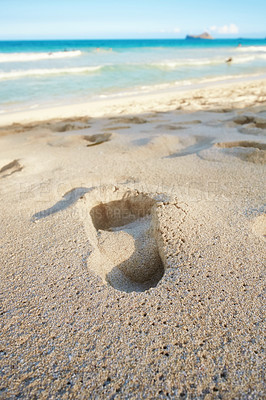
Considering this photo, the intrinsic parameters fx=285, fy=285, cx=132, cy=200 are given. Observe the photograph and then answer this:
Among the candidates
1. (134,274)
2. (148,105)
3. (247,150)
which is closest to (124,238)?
(134,274)

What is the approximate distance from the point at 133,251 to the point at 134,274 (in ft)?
0.43

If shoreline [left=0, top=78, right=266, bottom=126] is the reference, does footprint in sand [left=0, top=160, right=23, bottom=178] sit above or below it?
above

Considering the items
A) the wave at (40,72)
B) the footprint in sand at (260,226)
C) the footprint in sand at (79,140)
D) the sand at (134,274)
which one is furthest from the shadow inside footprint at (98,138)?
the wave at (40,72)

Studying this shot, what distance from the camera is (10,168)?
9.33ft

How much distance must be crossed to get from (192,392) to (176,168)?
1.85 metres

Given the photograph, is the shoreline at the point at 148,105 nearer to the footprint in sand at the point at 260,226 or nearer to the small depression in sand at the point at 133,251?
the small depression in sand at the point at 133,251

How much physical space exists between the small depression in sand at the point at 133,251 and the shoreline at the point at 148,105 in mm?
4040

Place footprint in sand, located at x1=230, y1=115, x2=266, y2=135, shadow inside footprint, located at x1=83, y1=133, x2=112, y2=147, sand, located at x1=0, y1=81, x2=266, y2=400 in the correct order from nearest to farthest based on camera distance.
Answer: sand, located at x1=0, y1=81, x2=266, y2=400
footprint in sand, located at x1=230, y1=115, x2=266, y2=135
shadow inside footprint, located at x1=83, y1=133, x2=112, y2=147

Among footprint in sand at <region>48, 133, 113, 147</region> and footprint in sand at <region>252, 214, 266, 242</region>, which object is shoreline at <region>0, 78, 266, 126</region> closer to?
footprint in sand at <region>48, 133, 113, 147</region>

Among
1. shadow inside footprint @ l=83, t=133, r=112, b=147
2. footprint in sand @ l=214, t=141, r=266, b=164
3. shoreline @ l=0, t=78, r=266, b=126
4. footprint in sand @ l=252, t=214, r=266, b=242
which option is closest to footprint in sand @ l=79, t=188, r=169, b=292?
footprint in sand @ l=252, t=214, r=266, b=242

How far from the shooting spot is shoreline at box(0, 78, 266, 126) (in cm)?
579

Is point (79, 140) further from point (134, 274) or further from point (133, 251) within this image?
point (134, 274)

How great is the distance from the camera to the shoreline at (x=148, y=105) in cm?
579

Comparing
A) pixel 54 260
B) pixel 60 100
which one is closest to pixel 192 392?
pixel 54 260
